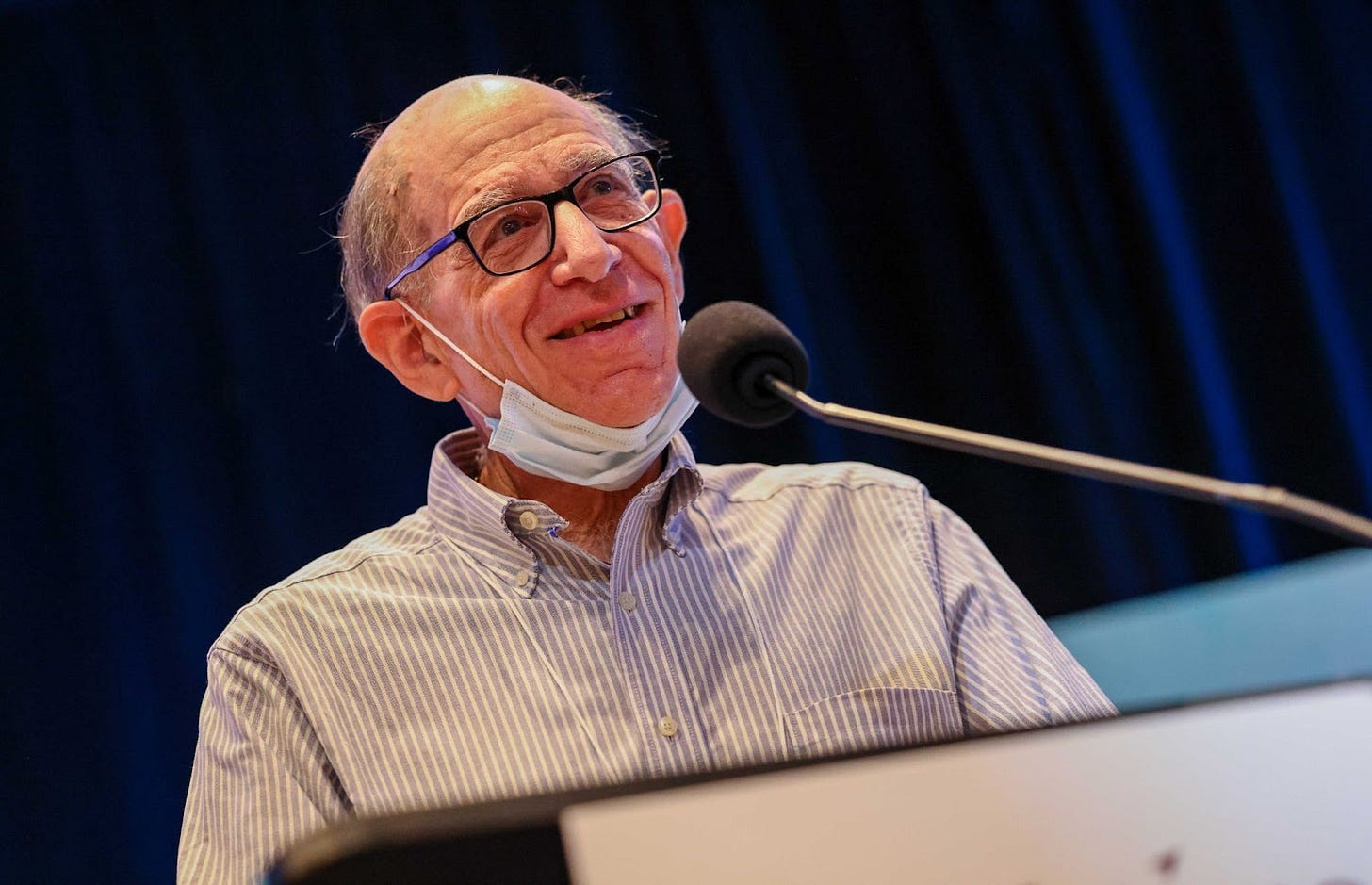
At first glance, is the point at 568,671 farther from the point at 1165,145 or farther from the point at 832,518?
the point at 1165,145

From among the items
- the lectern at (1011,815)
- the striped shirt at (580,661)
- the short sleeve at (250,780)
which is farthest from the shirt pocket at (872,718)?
the lectern at (1011,815)

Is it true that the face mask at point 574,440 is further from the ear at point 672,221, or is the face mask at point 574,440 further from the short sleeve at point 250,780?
the short sleeve at point 250,780

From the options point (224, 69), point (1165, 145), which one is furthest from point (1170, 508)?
point (224, 69)

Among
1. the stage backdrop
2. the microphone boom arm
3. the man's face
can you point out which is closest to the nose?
the man's face

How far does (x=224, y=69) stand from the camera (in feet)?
8.54

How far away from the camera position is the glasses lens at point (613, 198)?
167cm

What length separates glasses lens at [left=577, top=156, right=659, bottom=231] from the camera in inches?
65.6

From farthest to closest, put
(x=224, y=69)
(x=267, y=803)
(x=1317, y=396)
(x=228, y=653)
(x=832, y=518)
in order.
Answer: (x=224, y=69)
(x=1317, y=396)
(x=832, y=518)
(x=228, y=653)
(x=267, y=803)

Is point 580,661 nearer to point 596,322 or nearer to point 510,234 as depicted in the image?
point 596,322

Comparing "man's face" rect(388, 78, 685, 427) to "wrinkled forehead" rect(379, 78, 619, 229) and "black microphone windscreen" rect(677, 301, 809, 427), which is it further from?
"black microphone windscreen" rect(677, 301, 809, 427)

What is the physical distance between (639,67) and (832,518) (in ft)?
4.39

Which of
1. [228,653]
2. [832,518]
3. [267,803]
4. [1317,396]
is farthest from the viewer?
[1317,396]

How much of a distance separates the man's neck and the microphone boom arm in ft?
2.34

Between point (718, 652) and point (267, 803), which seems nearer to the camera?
point (267, 803)
